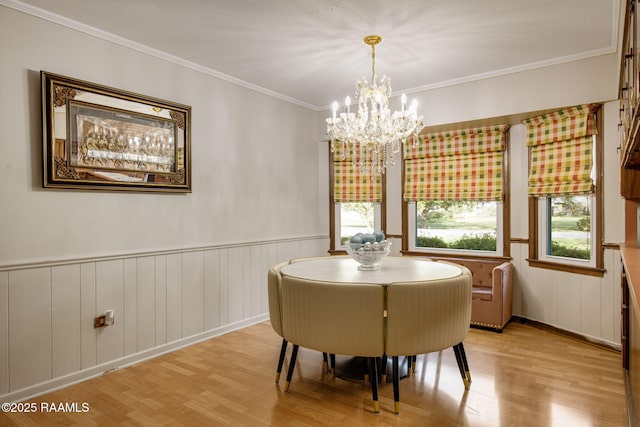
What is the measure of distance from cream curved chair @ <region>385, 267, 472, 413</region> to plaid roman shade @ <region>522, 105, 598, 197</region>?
2.08 meters

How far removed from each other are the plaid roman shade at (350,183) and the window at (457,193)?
0.42m

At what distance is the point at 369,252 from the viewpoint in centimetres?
286

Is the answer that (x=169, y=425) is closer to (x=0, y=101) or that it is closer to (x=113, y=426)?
(x=113, y=426)

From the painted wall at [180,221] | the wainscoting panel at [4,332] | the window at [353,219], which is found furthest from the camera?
the window at [353,219]

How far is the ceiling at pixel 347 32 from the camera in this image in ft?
8.60

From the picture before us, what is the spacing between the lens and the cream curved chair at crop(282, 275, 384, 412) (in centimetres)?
228

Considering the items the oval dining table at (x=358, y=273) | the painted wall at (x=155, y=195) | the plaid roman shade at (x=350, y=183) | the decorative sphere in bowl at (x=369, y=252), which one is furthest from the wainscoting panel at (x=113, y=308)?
the decorative sphere in bowl at (x=369, y=252)

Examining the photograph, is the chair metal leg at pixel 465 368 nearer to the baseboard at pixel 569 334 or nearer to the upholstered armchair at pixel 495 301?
the upholstered armchair at pixel 495 301

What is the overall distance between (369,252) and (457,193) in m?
2.19

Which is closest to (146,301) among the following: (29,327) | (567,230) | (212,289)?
(212,289)

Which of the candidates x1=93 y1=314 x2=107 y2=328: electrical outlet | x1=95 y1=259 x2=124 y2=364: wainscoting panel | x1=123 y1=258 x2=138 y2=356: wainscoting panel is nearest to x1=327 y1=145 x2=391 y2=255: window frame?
x1=123 y1=258 x2=138 y2=356: wainscoting panel

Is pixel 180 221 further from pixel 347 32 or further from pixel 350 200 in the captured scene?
pixel 350 200

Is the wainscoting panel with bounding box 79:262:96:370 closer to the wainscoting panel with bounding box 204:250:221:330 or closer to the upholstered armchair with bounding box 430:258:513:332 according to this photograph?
the wainscoting panel with bounding box 204:250:221:330

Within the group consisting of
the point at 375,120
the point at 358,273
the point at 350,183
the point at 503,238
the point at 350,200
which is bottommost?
the point at 358,273
